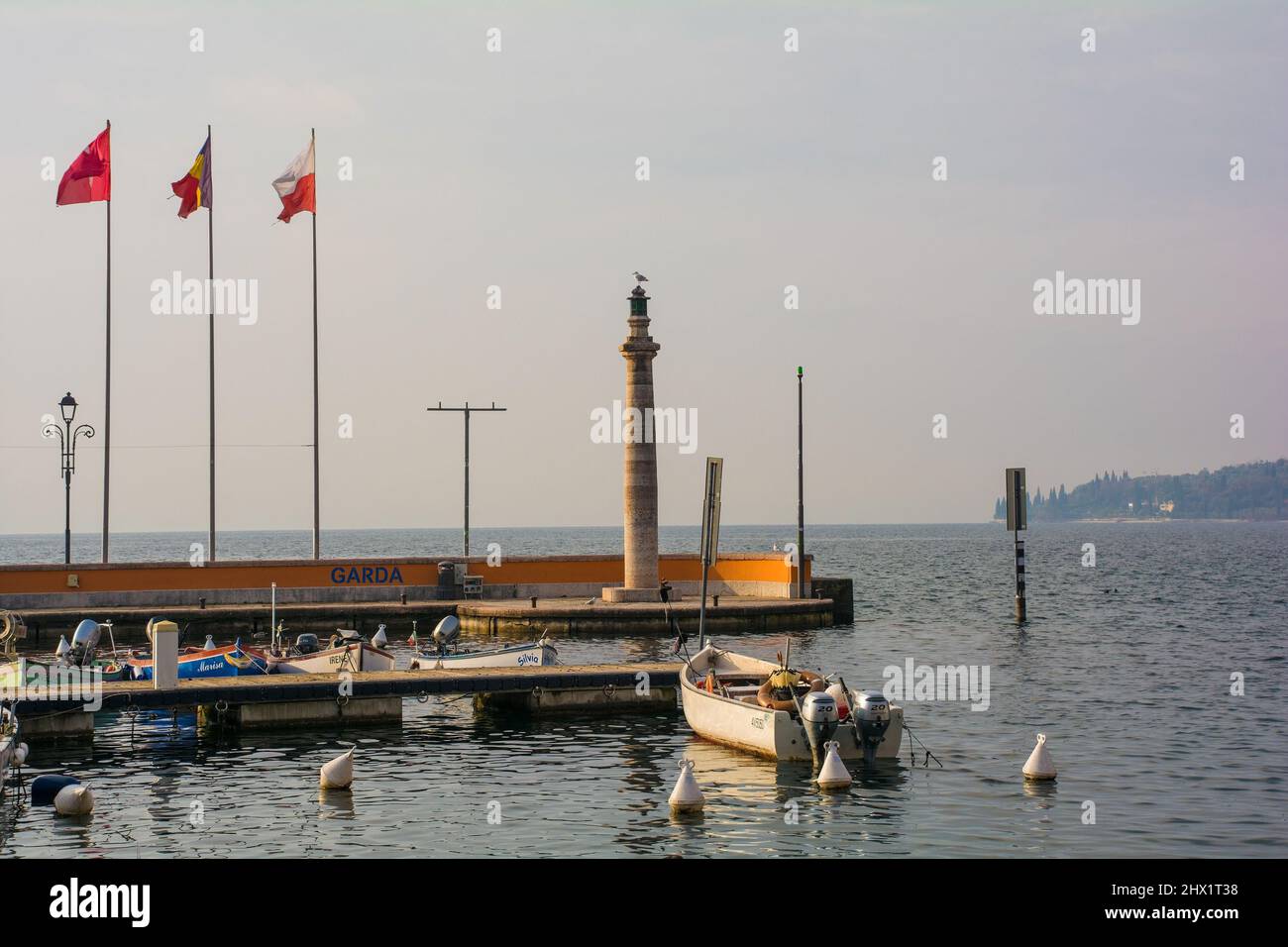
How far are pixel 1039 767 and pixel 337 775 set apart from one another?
13466 millimetres

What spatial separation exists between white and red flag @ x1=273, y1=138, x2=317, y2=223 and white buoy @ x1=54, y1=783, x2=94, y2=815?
35025 millimetres

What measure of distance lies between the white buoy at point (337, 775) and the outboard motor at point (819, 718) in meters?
8.90

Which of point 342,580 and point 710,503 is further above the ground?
point 710,503

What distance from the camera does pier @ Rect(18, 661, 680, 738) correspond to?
3388 cm

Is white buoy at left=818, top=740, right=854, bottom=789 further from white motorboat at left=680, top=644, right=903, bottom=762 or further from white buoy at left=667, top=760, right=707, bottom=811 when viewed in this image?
white buoy at left=667, top=760, right=707, bottom=811

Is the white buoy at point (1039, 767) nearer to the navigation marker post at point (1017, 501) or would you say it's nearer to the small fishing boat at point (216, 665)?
the small fishing boat at point (216, 665)

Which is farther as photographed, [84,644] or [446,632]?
[446,632]

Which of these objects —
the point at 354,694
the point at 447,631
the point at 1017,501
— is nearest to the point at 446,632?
the point at 447,631

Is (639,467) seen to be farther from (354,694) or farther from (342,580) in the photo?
(354,694)

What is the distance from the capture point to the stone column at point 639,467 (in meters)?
56.4

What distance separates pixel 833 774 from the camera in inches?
1093
